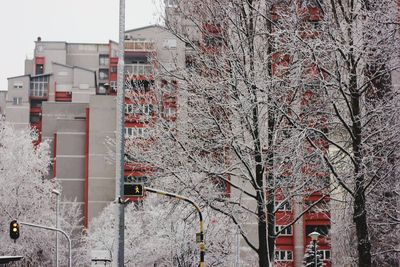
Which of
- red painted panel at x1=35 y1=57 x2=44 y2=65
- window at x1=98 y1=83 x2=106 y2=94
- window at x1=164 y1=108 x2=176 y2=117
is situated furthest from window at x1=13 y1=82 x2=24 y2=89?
window at x1=164 y1=108 x2=176 y2=117

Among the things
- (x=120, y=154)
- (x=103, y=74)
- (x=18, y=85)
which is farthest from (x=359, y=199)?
(x=103, y=74)

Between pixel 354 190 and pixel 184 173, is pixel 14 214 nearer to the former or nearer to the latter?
pixel 184 173

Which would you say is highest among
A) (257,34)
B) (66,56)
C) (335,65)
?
(66,56)

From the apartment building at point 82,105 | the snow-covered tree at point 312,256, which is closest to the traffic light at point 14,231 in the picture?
the apartment building at point 82,105

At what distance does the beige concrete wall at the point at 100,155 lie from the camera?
80.2m

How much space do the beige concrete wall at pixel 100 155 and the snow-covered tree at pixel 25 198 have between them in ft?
74.8

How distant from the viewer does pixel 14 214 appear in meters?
51.6

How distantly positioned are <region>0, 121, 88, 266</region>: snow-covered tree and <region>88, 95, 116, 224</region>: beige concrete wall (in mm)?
22813

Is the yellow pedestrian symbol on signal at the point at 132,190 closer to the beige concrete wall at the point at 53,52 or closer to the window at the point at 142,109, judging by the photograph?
the window at the point at 142,109

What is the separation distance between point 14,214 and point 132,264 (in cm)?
1186

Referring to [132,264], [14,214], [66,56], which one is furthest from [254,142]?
[66,56]

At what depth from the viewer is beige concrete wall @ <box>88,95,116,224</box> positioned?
80188 millimetres

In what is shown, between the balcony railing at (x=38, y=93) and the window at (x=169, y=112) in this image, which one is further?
the balcony railing at (x=38, y=93)

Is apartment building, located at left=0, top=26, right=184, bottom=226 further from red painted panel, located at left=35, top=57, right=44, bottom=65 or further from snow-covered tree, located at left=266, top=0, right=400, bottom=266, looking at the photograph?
snow-covered tree, located at left=266, top=0, right=400, bottom=266
